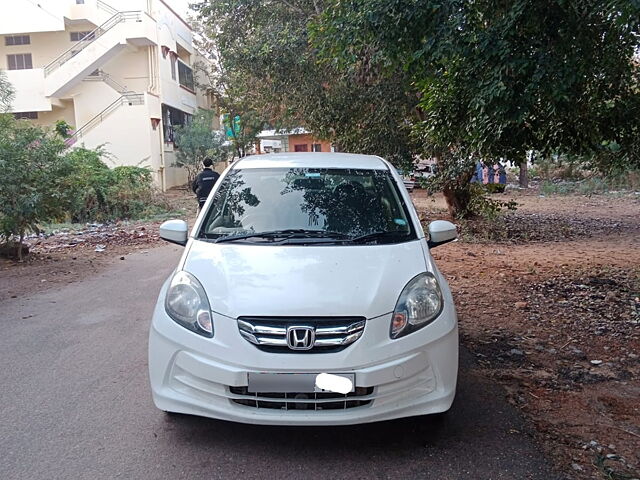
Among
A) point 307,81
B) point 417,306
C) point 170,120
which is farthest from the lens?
point 170,120

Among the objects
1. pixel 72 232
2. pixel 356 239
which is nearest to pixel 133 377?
pixel 356 239

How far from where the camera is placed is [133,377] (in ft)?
15.4

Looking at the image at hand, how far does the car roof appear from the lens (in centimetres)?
495

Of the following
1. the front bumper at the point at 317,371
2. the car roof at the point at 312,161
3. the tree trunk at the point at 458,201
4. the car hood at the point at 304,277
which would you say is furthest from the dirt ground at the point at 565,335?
the tree trunk at the point at 458,201

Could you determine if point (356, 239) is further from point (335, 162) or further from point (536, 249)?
point (536, 249)

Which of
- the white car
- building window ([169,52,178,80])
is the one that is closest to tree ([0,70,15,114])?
the white car

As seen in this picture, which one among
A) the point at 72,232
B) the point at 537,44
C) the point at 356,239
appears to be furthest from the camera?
the point at 72,232

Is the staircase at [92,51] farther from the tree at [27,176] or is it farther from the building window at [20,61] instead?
the tree at [27,176]

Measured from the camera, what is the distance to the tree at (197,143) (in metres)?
27.9

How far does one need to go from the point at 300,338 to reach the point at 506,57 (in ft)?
11.4

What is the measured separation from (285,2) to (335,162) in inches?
398

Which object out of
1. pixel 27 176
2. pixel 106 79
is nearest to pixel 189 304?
pixel 27 176

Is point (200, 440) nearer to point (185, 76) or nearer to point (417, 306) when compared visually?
point (417, 306)

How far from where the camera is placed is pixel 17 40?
28.2 meters
